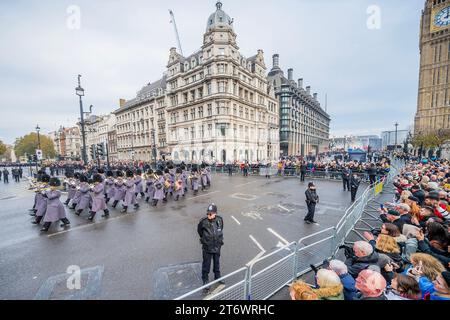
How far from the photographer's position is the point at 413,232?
3998 millimetres

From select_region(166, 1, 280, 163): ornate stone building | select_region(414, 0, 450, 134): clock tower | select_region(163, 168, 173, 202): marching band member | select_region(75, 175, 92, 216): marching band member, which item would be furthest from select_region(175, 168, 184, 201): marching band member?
select_region(414, 0, 450, 134): clock tower

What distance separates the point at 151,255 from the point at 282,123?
6138cm

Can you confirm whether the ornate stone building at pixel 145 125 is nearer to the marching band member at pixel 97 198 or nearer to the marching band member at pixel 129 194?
the marching band member at pixel 129 194

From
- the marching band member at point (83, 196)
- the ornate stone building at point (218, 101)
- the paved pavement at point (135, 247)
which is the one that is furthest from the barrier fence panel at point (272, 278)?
the ornate stone building at point (218, 101)

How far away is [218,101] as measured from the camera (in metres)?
35.6

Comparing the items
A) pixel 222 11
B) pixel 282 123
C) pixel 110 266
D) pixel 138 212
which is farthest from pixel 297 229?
pixel 282 123

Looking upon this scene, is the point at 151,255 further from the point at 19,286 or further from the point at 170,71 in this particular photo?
the point at 170,71

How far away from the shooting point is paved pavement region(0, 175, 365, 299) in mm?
4406

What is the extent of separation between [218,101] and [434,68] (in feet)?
263

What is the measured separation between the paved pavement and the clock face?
3746 inches

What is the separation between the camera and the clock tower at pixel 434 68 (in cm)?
6300

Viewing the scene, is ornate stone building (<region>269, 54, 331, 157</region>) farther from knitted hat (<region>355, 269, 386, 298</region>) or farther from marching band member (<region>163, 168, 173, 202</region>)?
knitted hat (<region>355, 269, 386, 298</region>)

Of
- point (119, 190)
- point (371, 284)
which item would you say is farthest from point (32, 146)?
point (371, 284)
